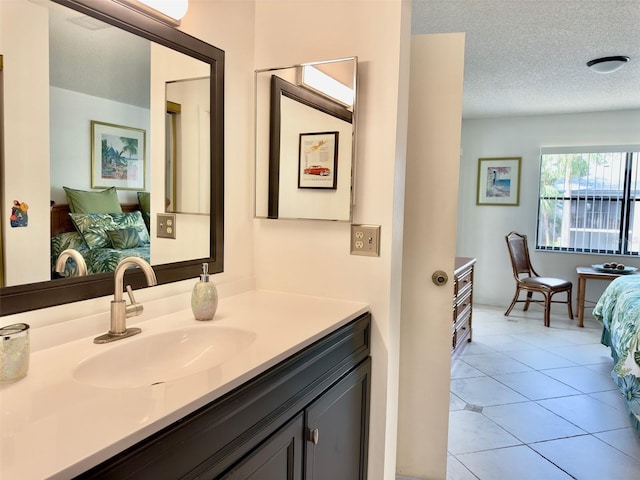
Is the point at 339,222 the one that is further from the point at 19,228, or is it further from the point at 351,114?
the point at 19,228

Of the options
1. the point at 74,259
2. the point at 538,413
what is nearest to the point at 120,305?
the point at 74,259

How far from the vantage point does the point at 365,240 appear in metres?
1.70

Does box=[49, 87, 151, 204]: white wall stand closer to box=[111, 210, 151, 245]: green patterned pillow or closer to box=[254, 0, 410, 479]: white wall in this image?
box=[111, 210, 151, 245]: green patterned pillow

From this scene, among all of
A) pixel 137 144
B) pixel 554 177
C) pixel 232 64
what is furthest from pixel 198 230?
pixel 554 177

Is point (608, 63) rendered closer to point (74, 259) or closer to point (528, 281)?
point (528, 281)

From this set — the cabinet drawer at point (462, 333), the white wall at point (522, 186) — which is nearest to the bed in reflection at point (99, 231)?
the cabinet drawer at point (462, 333)

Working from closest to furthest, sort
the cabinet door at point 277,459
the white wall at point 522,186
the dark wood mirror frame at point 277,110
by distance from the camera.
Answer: the cabinet door at point 277,459 < the dark wood mirror frame at point 277,110 < the white wall at point 522,186

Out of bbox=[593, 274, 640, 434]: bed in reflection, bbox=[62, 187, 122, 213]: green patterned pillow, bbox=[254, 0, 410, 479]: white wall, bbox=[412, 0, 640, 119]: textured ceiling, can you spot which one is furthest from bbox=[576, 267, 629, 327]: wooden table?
bbox=[62, 187, 122, 213]: green patterned pillow

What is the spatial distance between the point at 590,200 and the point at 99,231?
18.1ft

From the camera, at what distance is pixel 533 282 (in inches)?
197

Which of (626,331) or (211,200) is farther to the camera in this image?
(626,331)

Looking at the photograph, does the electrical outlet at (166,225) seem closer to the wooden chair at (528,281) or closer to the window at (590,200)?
the wooden chair at (528,281)

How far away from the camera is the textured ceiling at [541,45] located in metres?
2.55

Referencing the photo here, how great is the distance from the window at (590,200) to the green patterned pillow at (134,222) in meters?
5.20
